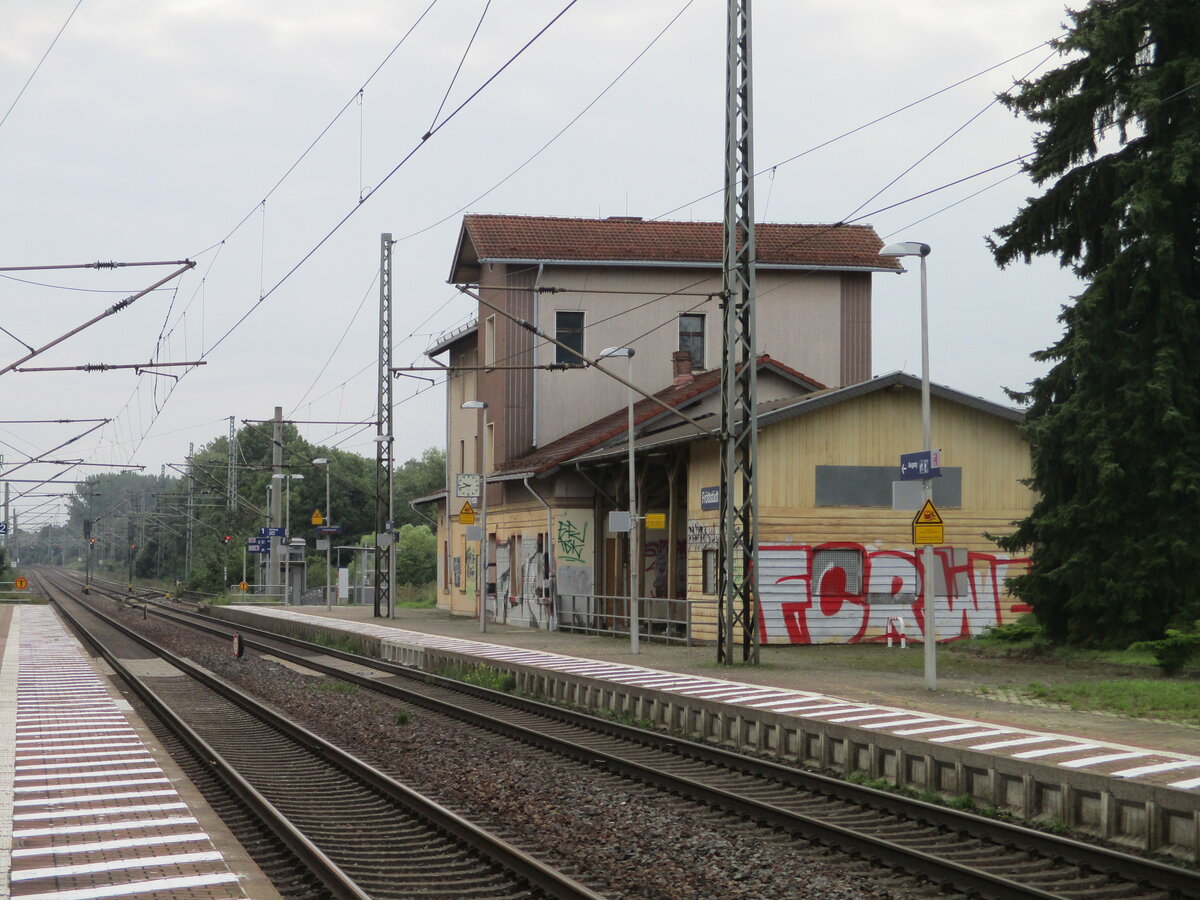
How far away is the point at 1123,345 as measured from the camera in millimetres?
23031

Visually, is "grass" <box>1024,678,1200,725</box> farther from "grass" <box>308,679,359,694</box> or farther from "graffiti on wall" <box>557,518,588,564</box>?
"graffiti on wall" <box>557,518,588,564</box>

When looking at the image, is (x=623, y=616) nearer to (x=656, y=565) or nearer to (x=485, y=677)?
(x=656, y=565)

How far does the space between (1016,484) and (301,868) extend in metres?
24.5

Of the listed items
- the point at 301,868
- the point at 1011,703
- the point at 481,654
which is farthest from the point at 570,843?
the point at 481,654

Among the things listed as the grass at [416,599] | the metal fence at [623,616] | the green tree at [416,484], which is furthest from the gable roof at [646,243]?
the green tree at [416,484]

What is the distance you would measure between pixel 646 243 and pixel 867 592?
17956 mm

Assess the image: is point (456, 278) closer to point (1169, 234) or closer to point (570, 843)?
point (1169, 234)

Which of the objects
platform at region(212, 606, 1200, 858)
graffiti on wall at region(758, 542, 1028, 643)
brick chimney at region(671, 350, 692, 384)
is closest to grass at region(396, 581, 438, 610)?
brick chimney at region(671, 350, 692, 384)

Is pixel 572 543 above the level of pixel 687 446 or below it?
below

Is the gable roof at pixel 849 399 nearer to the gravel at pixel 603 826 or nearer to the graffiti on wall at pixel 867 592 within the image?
the graffiti on wall at pixel 867 592

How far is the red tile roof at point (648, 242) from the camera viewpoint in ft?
144

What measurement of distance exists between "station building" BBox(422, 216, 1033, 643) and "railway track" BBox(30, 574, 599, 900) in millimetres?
8985

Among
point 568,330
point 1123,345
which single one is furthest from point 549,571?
point 1123,345

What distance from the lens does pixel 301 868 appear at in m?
9.76
